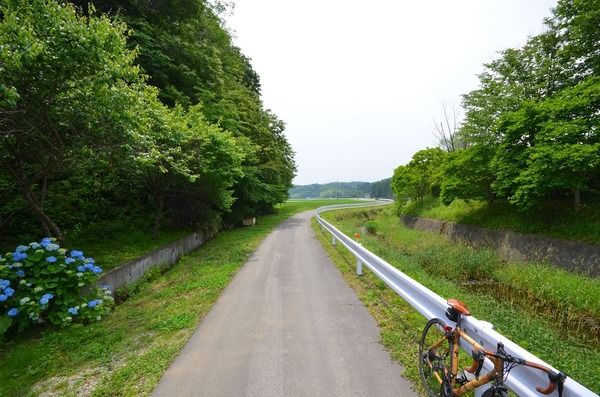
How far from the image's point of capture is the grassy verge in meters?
3.17

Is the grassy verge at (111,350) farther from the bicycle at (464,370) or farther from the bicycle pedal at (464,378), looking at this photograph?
Result: the bicycle pedal at (464,378)

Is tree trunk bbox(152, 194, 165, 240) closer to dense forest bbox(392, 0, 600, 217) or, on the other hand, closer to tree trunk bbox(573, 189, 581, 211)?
dense forest bbox(392, 0, 600, 217)

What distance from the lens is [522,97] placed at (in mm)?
14539

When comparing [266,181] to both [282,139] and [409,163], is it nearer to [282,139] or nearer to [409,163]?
[282,139]

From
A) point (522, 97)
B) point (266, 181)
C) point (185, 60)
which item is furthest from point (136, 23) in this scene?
point (522, 97)

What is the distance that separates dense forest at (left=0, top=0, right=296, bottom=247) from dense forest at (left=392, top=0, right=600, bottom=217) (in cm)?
1299

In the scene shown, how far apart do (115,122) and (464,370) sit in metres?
7.16

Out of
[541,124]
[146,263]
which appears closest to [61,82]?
[146,263]

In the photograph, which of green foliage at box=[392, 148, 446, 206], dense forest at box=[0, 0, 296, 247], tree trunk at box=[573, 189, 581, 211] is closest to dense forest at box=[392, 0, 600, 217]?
tree trunk at box=[573, 189, 581, 211]

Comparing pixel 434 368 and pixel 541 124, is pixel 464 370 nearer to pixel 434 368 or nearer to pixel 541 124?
pixel 434 368

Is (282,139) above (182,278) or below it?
above

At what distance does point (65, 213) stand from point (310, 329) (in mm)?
11448

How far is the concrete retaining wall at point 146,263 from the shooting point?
21.2 feet

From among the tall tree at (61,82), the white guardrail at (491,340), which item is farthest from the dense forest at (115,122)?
the white guardrail at (491,340)
